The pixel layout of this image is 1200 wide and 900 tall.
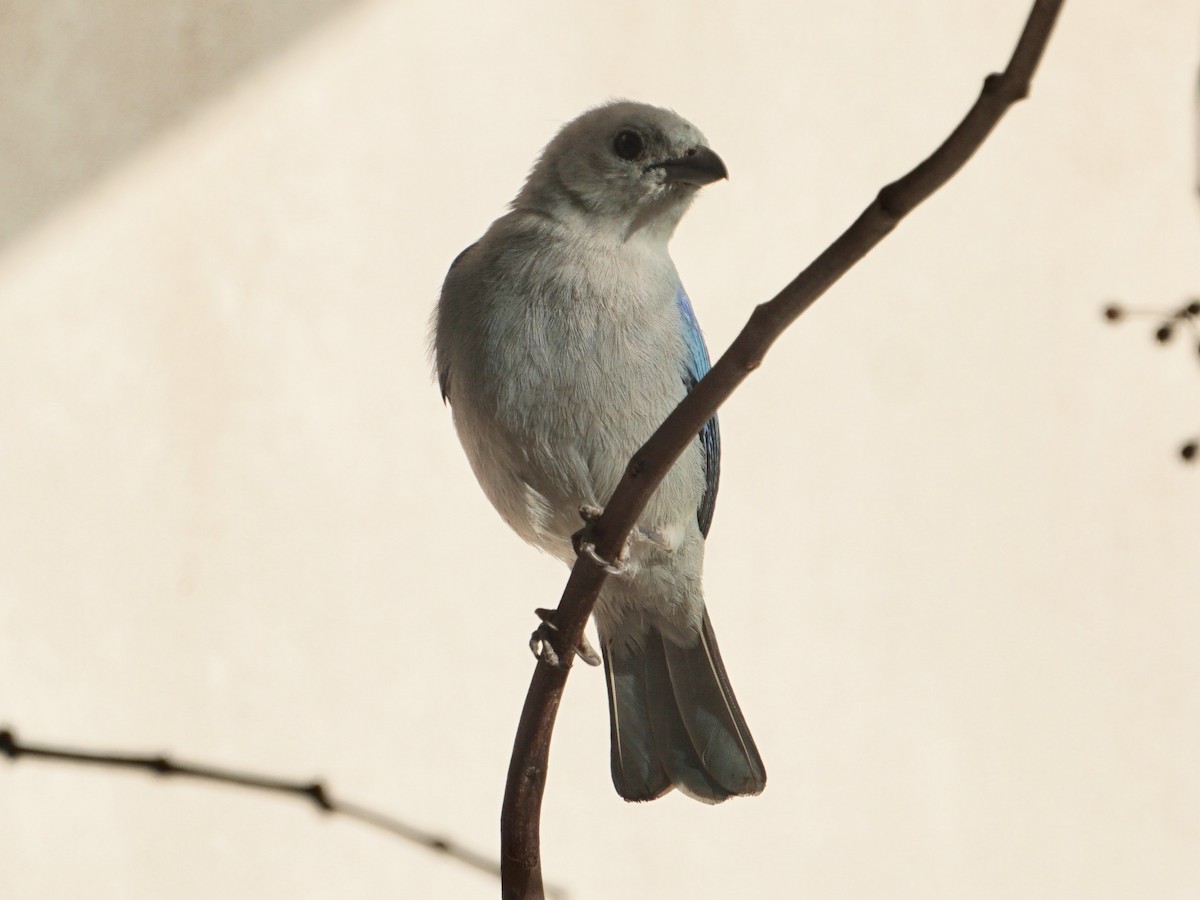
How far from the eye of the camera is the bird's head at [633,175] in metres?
A: 2.32

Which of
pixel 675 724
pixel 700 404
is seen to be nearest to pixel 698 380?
pixel 675 724

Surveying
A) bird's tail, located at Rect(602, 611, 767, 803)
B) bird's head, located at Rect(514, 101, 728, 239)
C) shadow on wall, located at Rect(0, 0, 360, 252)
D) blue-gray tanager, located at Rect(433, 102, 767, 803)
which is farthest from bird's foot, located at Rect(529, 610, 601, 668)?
shadow on wall, located at Rect(0, 0, 360, 252)

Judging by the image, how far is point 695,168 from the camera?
230 centimetres

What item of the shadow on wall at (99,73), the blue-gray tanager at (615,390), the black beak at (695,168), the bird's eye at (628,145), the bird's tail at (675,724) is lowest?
the bird's tail at (675,724)

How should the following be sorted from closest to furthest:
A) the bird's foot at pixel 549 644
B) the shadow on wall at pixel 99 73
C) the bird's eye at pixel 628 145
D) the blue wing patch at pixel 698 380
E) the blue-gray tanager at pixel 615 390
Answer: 1. the bird's foot at pixel 549 644
2. the blue-gray tanager at pixel 615 390
3. the blue wing patch at pixel 698 380
4. the bird's eye at pixel 628 145
5. the shadow on wall at pixel 99 73

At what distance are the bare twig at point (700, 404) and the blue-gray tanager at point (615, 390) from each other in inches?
10.6

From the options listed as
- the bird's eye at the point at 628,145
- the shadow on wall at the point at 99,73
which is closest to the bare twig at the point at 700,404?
the bird's eye at the point at 628,145

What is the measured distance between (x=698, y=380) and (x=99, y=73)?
8.13ft

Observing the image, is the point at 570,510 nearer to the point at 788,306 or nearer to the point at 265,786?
the point at 788,306

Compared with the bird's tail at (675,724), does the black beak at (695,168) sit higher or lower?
higher

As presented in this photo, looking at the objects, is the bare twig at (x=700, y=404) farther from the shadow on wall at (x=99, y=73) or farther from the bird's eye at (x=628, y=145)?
the shadow on wall at (x=99, y=73)

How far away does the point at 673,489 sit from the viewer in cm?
220

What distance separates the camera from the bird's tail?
2.31 meters

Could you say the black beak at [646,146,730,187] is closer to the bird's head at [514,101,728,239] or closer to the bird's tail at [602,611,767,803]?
the bird's head at [514,101,728,239]
